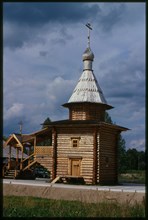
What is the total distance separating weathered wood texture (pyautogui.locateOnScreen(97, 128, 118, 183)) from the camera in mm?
28250

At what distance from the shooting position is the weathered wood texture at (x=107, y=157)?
1112 inches

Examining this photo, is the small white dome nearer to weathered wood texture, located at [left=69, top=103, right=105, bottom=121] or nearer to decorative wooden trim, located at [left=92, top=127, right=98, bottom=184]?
weathered wood texture, located at [left=69, top=103, right=105, bottom=121]

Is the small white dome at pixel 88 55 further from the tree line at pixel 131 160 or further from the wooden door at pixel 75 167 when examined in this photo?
the tree line at pixel 131 160

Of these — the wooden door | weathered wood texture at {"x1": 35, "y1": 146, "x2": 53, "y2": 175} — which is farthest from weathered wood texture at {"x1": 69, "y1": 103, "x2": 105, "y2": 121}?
the wooden door

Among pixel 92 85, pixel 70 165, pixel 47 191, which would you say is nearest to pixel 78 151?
pixel 70 165

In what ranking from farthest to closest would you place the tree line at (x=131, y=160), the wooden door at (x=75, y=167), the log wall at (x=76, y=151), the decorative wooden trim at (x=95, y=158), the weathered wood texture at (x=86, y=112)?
1. the tree line at (x=131, y=160)
2. the weathered wood texture at (x=86, y=112)
3. the wooden door at (x=75, y=167)
4. the log wall at (x=76, y=151)
5. the decorative wooden trim at (x=95, y=158)

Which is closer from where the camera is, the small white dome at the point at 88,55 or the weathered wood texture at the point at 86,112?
the weathered wood texture at the point at 86,112

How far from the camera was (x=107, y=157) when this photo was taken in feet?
96.6

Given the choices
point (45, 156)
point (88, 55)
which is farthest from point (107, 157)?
point (88, 55)

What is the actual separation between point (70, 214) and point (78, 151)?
16865mm

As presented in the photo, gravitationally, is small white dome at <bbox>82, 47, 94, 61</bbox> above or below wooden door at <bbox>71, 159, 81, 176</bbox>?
above

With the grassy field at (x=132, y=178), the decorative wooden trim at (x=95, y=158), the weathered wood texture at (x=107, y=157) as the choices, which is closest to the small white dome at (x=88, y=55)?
the weathered wood texture at (x=107, y=157)

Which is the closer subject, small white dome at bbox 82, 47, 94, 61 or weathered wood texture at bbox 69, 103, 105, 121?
weathered wood texture at bbox 69, 103, 105, 121

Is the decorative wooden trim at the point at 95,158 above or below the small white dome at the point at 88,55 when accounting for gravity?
below
